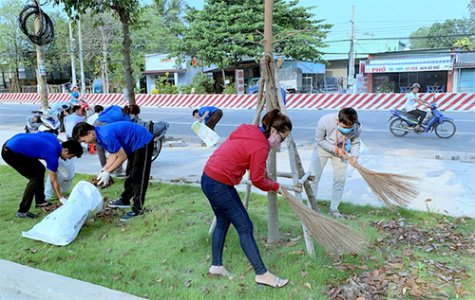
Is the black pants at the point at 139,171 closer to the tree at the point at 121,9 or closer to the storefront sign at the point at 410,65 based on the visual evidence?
the tree at the point at 121,9

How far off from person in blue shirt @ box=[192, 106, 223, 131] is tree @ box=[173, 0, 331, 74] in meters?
15.9

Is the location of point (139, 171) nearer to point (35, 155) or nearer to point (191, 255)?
point (35, 155)

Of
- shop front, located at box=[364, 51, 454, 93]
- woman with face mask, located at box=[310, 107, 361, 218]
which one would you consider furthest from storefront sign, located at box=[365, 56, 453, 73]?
woman with face mask, located at box=[310, 107, 361, 218]

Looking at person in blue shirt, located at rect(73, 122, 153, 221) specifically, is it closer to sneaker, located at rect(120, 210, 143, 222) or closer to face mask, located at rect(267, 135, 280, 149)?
sneaker, located at rect(120, 210, 143, 222)

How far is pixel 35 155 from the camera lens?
15.1 ft

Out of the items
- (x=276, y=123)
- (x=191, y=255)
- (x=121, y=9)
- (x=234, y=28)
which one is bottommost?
(x=191, y=255)

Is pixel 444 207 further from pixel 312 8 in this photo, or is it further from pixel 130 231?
pixel 312 8

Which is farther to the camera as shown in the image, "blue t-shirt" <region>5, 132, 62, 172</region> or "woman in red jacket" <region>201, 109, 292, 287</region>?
"blue t-shirt" <region>5, 132, 62, 172</region>

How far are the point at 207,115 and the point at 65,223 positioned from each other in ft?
19.4

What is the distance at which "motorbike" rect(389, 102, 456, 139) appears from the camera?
10.2m

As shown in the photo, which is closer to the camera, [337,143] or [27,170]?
[337,143]

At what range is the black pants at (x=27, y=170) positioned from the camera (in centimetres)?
469

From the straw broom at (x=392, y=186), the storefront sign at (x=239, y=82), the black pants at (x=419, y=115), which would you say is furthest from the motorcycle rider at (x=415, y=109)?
the storefront sign at (x=239, y=82)

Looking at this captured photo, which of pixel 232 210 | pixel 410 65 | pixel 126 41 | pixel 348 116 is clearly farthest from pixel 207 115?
pixel 410 65
